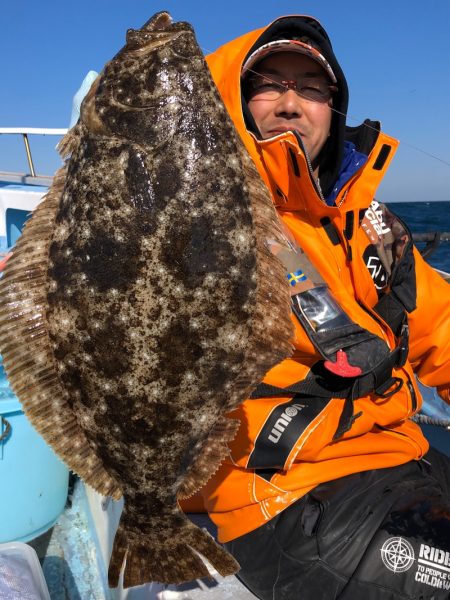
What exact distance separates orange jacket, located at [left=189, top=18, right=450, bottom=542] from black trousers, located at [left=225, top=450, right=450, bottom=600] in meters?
0.10

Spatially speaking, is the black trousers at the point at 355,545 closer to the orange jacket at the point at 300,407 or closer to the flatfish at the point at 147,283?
the orange jacket at the point at 300,407

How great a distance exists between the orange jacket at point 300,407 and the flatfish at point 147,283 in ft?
2.17

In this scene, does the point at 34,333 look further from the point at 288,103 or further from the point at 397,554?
the point at 397,554

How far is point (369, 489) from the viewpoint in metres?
2.58

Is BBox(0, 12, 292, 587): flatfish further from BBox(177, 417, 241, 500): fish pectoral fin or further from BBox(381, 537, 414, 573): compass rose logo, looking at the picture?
BBox(381, 537, 414, 573): compass rose logo

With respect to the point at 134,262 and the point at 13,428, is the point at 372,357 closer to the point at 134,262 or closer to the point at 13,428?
the point at 134,262

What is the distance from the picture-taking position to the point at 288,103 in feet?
8.68

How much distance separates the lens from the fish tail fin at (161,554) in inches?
76.5

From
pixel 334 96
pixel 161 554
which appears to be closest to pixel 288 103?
pixel 334 96

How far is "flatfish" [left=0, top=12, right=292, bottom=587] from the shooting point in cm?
165

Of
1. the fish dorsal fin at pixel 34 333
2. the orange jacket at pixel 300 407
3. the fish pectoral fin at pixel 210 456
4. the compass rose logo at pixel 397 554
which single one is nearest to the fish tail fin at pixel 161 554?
the fish pectoral fin at pixel 210 456

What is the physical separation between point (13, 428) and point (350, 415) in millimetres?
2376

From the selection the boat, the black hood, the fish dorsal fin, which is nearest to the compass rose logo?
the boat

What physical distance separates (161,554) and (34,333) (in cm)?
95
